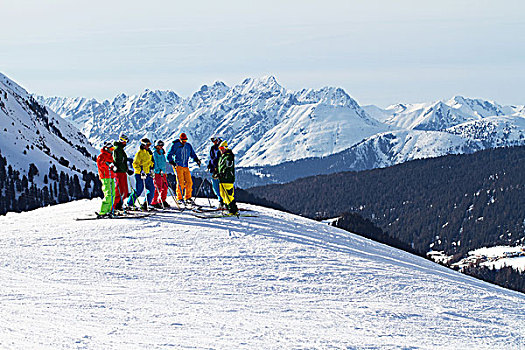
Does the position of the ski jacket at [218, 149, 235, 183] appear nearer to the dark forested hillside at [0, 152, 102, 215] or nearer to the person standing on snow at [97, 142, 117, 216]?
the person standing on snow at [97, 142, 117, 216]

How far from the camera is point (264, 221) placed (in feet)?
72.2

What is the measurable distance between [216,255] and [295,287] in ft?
10.6

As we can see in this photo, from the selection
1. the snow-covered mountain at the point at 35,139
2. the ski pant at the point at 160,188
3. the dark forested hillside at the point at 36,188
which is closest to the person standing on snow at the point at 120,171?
the ski pant at the point at 160,188

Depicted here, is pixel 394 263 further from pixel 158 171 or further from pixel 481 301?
pixel 158 171

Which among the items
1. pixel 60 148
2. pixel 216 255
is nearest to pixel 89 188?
pixel 60 148

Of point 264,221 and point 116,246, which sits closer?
point 116,246

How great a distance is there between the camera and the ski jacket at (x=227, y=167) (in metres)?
20.8

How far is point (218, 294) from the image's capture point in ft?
43.3

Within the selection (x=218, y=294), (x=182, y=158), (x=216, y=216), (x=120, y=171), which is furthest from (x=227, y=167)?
(x=218, y=294)

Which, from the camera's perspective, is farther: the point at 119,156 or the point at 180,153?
the point at 180,153

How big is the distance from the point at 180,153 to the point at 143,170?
1.81m

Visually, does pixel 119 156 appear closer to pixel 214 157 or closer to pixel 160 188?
pixel 160 188

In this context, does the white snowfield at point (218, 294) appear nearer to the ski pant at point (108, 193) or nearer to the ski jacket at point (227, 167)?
the ski pant at point (108, 193)

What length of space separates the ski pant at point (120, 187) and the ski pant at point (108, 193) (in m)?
0.28
